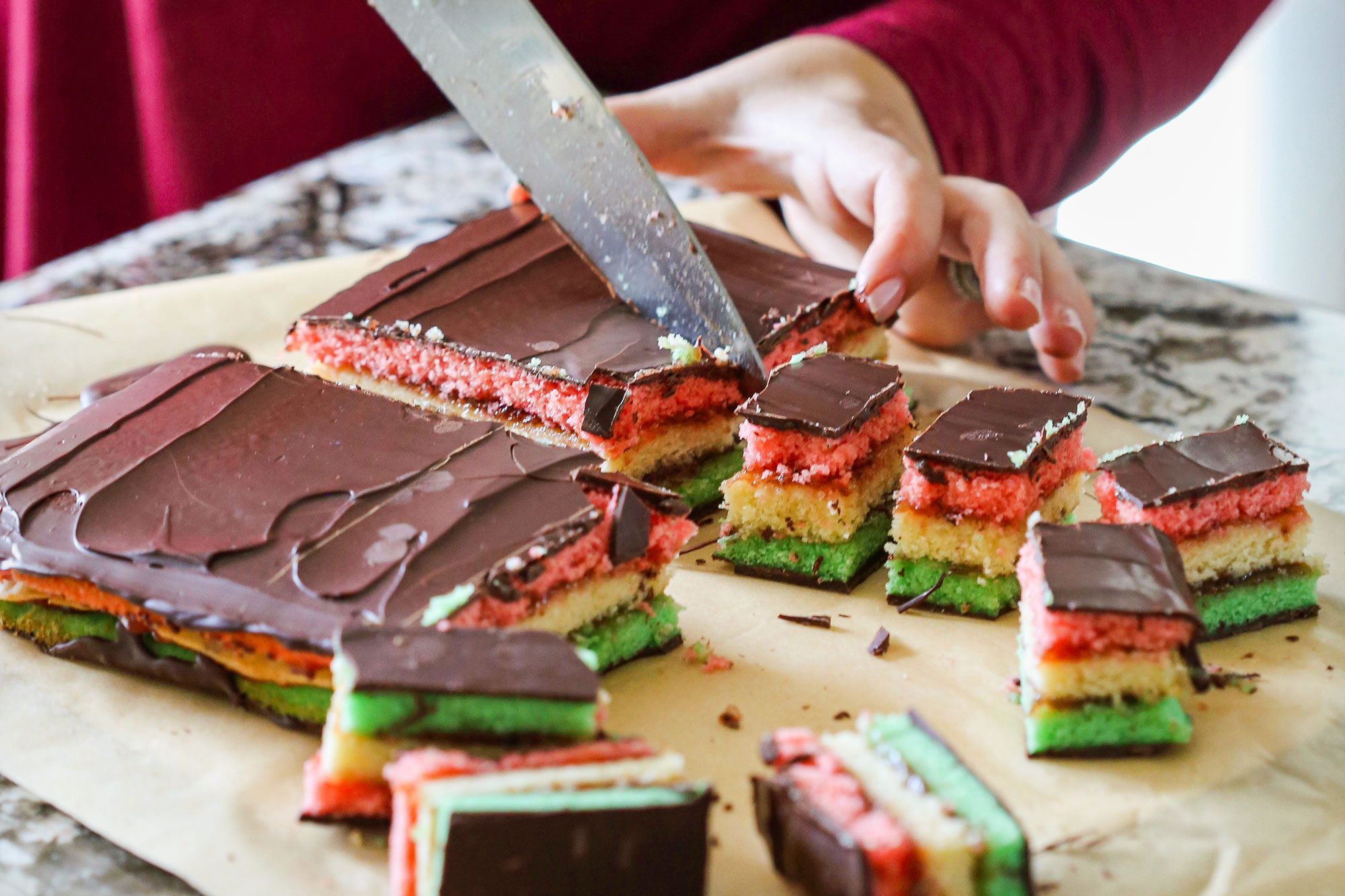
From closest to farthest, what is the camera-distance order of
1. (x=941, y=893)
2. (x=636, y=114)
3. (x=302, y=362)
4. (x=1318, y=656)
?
1. (x=941, y=893)
2. (x=1318, y=656)
3. (x=302, y=362)
4. (x=636, y=114)

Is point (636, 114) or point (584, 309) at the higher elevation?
point (636, 114)

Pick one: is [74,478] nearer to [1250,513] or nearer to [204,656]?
[204,656]

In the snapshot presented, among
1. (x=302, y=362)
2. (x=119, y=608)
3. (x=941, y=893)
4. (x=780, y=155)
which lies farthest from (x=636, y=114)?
(x=941, y=893)

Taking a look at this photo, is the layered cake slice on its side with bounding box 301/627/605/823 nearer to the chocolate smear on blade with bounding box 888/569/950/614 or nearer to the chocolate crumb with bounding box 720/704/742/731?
the chocolate crumb with bounding box 720/704/742/731

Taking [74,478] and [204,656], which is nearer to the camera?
[204,656]

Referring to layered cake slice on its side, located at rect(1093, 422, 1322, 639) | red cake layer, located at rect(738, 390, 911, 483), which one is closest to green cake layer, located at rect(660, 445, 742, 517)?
red cake layer, located at rect(738, 390, 911, 483)

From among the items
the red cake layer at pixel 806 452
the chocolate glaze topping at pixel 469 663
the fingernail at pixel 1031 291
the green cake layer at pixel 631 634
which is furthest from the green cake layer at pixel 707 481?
the chocolate glaze topping at pixel 469 663

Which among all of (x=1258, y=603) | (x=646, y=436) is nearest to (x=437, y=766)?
(x=646, y=436)
